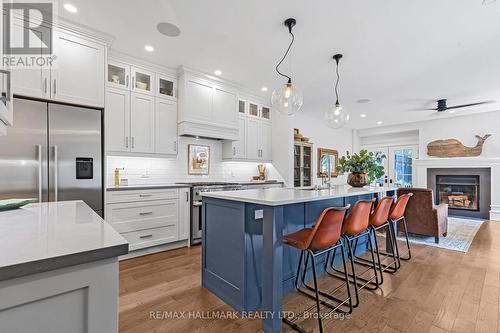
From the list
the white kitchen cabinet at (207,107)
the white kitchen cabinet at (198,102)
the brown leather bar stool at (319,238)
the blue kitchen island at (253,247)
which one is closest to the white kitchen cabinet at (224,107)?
the white kitchen cabinet at (207,107)

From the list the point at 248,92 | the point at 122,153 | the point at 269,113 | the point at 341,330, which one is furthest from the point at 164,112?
the point at 341,330

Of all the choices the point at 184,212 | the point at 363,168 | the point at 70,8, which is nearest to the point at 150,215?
the point at 184,212

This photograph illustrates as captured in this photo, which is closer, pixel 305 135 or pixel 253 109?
pixel 253 109

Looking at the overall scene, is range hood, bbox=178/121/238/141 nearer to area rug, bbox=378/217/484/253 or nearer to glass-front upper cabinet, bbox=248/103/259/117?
glass-front upper cabinet, bbox=248/103/259/117

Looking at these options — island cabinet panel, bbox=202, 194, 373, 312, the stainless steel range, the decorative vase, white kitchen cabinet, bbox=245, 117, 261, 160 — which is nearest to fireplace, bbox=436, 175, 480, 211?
the decorative vase

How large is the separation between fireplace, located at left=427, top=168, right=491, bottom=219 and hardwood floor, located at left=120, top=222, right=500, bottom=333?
391 centimetres

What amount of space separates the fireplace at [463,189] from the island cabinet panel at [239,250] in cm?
627

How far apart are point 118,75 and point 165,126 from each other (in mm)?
939

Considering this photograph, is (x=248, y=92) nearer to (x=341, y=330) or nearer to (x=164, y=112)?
(x=164, y=112)

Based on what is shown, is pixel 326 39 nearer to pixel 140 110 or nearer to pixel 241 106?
pixel 241 106

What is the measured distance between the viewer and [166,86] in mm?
3889

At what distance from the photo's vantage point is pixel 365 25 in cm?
263

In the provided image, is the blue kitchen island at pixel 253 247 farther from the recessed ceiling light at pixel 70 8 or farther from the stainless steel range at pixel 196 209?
the recessed ceiling light at pixel 70 8

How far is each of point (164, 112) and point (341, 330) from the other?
3.54 meters
